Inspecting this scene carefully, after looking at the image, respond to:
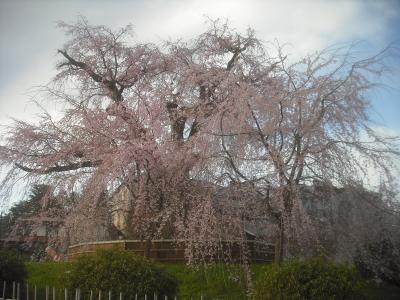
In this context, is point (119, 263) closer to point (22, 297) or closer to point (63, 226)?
point (22, 297)

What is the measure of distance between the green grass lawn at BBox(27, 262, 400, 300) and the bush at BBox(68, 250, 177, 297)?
64.1 inches

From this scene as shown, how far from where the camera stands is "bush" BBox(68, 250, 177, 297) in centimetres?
659

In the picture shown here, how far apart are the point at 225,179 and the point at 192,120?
2413 mm

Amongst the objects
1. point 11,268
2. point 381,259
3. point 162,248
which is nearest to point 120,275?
point 11,268

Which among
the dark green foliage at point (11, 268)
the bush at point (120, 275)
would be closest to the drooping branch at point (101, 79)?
the dark green foliage at point (11, 268)

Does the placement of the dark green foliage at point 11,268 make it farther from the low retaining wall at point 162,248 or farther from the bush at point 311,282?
the bush at point 311,282

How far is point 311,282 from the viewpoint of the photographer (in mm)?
5953

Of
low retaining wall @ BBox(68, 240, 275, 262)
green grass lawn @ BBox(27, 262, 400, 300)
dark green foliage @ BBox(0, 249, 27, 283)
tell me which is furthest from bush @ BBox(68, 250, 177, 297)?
low retaining wall @ BBox(68, 240, 275, 262)

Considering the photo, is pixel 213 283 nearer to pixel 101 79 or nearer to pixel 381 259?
pixel 381 259

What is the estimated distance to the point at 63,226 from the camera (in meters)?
12.4

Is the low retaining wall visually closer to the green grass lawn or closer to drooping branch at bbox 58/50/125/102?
the green grass lawn

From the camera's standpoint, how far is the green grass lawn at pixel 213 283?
29.6 feet

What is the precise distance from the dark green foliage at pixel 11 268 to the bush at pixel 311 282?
16.3 feet

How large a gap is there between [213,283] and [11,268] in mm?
3987
